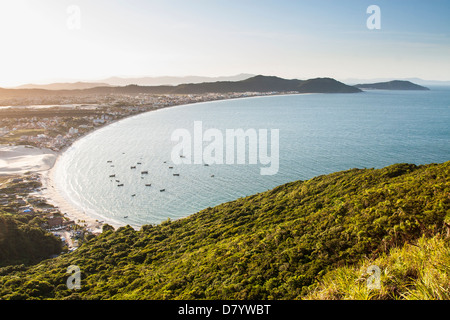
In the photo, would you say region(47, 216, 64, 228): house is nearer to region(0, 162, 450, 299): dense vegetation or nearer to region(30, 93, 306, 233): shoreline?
region(30, 93, 306, 233): shoreline

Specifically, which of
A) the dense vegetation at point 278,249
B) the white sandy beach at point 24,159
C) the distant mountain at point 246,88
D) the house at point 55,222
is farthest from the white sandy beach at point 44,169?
the distant mountain at point 246,88

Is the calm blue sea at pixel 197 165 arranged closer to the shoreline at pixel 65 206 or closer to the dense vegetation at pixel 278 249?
the shoreline at pixel 65 206

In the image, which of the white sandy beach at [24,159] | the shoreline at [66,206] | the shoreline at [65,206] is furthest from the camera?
the white sandy beach at [24,159]

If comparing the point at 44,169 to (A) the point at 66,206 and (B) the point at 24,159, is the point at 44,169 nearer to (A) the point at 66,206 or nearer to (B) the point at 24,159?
(B) the point at 24,159

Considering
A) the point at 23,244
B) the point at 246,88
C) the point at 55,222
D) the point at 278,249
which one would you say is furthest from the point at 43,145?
the point at 246,88
